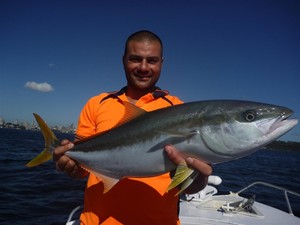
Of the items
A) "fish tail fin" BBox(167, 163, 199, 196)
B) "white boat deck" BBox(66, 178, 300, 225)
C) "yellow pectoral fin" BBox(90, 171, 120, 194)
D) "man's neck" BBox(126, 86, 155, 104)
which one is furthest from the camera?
"white boat deck" BBox(66, 178, 300, 225)

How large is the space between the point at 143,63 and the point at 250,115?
182cm

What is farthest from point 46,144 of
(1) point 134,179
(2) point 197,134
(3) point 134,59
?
(2) point 197,134

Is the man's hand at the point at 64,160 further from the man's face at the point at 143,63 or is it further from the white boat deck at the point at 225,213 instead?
the white boat deck at the point at 225,213

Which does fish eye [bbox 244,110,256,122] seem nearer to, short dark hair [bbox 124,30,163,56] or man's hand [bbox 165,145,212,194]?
man's hand [bbox 165,145,212,194]

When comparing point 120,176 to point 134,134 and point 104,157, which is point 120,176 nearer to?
point 104,157

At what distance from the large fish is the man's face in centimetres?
86

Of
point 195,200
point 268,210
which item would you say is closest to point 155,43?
point 195,200

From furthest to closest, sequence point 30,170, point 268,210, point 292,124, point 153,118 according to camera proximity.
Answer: point 30,170 < point 268,210 < point 153,118 < point 292,124

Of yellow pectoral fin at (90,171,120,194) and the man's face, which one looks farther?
the man's face

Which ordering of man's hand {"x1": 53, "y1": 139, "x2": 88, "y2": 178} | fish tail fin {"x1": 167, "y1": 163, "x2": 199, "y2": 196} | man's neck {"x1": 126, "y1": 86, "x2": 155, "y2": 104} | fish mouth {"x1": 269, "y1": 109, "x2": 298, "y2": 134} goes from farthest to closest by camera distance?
man's neck {"x1": 126, "y1": 86, "x2": 155, "y2": 104}
man's hand {"x1": 53, "y1": 139, "x2": 88, "y2": 178}
fish tail fin {"x1": 167, "y1": 163, "x2": 199, "y2": 196}
fish mouth {"x1": 269, "y1": 109, "x2": 298, "y2": 134}

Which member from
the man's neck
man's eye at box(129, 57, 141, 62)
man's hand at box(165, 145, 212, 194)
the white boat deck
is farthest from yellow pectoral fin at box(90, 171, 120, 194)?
the white boat deck

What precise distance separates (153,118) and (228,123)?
0.85 m

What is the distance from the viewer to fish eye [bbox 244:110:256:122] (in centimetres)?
301

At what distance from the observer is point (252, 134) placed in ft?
9.68
